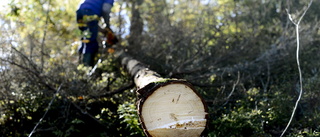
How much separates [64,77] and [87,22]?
160 centimetres

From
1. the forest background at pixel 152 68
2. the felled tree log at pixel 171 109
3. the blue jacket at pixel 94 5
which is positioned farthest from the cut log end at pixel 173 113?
the blue jacket at pixel 94 5

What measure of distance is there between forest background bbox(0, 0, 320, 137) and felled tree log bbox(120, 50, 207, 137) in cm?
46

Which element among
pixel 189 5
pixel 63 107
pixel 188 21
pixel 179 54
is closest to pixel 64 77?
pixel 63 107

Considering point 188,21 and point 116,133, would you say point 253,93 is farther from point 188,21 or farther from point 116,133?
point 188,21

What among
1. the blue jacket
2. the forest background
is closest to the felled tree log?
the forest background

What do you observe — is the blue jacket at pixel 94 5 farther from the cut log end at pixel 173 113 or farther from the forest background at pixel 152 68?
the cut log end at pixel 173 113

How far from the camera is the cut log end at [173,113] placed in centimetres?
324

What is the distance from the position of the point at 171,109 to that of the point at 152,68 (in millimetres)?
2690

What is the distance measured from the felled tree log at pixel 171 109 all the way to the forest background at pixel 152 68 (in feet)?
1.50

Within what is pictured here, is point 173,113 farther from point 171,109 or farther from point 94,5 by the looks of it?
point 94,5

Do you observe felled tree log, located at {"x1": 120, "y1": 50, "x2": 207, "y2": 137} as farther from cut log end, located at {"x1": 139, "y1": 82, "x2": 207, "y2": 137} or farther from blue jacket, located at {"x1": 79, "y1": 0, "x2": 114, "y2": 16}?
blue jacket, located at {"x1": 79, "y1": 0, "x2": 114, "y2": 16}

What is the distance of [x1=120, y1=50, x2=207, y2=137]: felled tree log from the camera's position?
10.6ft

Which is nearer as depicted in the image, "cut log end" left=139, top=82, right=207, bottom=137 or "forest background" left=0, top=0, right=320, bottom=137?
"cut log end" left=139, top=82, right=207, bottom=137

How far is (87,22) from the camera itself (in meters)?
6.03
